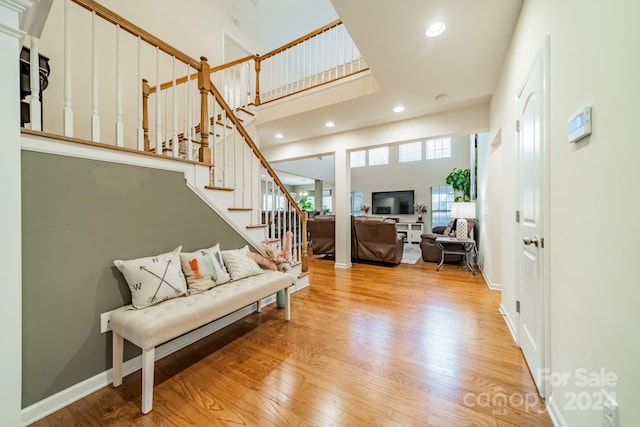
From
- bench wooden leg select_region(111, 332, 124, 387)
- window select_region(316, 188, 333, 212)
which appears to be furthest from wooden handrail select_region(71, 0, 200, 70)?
window select_region(316, 188, 333, 212)

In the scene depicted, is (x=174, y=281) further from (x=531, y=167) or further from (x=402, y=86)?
(x=402, y=86)

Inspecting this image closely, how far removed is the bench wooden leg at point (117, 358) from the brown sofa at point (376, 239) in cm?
407

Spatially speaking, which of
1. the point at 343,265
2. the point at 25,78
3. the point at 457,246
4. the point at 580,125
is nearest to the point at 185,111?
the point at 25,78

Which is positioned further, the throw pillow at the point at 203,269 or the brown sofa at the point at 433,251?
the brown sofa at the point at 433,251

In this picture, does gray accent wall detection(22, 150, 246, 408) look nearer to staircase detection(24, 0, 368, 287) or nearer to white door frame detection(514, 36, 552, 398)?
staircase detection(24, 0, 368, 287)

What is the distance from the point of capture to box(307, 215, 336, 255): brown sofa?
17.8 ft

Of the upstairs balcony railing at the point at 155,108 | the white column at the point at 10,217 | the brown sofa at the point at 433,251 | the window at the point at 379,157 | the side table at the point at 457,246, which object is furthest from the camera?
the window at the point at 379,157

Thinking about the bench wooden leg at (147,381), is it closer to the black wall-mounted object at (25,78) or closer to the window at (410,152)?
the black wall-mounted object at (25,78)

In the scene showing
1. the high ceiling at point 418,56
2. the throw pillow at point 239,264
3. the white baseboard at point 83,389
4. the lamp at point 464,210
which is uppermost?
the high ceiling at point 418,56

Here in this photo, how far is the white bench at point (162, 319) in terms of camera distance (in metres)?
1.38

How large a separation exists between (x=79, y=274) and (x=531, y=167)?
302 cm

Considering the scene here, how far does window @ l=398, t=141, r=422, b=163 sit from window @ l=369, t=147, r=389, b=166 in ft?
1.69

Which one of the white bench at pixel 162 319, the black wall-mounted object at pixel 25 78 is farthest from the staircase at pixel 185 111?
the white bench at pixel 162 319

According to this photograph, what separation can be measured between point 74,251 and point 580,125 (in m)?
2.71
